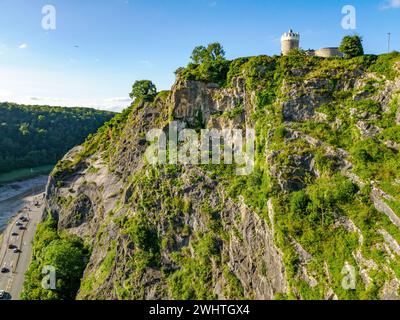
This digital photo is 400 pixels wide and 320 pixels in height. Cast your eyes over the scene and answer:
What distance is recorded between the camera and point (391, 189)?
115 feet

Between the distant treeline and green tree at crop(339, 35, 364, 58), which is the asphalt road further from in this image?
green tree at crop(339, 35, 364, 58)

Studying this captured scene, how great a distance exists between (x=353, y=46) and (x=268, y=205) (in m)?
27.3

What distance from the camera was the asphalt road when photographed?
7069 cm

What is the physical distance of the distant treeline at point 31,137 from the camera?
161 m

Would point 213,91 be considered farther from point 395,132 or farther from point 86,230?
point 86,230

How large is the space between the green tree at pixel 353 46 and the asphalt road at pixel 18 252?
72.9 metres

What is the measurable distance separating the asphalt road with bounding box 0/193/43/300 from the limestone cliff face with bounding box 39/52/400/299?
19586mm

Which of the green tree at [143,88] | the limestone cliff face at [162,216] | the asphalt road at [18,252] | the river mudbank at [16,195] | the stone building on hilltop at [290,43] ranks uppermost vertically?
the stone building on hilltop at [290,43]

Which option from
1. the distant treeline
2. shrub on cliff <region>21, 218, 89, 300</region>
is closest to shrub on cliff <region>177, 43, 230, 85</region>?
shrub on cliff <region>21, 218, 89, 300</region>

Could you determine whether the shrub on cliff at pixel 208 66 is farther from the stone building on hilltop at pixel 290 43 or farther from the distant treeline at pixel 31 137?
the distant treeline at pixel 31 137

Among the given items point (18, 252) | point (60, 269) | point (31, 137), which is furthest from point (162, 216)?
point (31, 137)

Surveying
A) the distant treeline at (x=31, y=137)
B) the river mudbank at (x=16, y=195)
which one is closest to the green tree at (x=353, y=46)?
the river mudbank at (x=16, y=195)
